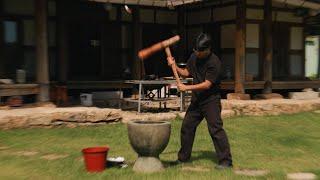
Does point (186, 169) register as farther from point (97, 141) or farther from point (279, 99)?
point (279, 99)

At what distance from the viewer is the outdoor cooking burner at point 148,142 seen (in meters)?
6.61

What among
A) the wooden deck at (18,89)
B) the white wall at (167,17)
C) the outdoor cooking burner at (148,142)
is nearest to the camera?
the outdoor cooking burner at (148,142)

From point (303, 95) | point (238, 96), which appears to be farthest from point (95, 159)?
point (303, 95)

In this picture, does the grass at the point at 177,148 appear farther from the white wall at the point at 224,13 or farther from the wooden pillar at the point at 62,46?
the white wall at the point at 224,13

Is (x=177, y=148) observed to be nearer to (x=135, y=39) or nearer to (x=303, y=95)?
(x=135, y=39)

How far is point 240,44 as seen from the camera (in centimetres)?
1448

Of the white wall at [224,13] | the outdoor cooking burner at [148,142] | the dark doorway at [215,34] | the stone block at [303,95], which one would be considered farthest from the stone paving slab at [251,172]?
the dark doorway at [215,34]

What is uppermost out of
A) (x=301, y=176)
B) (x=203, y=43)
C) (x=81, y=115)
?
(x=203, y=43)

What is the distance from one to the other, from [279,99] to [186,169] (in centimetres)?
875

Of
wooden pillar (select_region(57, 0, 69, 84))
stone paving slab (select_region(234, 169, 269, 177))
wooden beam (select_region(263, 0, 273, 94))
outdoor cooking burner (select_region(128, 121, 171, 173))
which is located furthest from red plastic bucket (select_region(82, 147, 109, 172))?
wooden beam (select_region(263, 0, 273, 94))

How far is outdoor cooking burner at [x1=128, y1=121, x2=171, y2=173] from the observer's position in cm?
661

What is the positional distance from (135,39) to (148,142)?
8.97 meters

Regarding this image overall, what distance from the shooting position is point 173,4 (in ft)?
47.8

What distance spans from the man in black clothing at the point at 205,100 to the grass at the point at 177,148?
31cm
